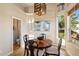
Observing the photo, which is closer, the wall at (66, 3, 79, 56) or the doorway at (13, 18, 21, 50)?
the wall at (66, 3, 79, 56)

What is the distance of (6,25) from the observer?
2352mm

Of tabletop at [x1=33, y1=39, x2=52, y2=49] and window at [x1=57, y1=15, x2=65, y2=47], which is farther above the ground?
window at [x1=57, y1=15, x2=65, y2=47]

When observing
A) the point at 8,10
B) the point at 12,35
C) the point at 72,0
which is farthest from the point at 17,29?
the point at 72,0

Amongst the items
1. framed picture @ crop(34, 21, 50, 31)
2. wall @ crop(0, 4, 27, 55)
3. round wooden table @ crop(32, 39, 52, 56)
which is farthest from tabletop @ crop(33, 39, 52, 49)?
wall @ crop(0, 4, 27, 55)

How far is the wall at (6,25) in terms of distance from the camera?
7.63 feet

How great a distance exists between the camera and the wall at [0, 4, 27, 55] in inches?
91.6

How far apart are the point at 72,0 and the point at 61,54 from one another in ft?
2.35

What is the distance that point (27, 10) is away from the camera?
240cm

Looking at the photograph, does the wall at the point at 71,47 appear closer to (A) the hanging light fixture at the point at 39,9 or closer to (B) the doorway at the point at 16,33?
(A) the hanging light fixture at the point at 39,9

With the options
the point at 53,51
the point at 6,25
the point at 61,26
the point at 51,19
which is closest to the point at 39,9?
the point at 51,19

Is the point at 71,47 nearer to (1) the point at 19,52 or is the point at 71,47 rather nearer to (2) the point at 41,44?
(2) the point at 41,44

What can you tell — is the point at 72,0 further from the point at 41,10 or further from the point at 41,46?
the point at 41,46

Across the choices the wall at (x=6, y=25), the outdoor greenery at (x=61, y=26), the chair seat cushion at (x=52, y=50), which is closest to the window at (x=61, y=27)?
the outdoor greenery at (x=61, y=26)

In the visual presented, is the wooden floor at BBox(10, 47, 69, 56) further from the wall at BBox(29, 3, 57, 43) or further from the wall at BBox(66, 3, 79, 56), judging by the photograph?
the wall at BBox(29, 3, 57, 43)
